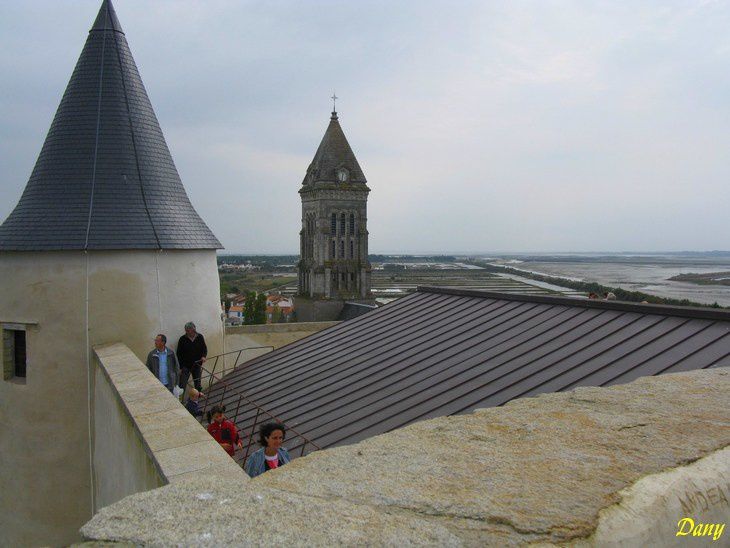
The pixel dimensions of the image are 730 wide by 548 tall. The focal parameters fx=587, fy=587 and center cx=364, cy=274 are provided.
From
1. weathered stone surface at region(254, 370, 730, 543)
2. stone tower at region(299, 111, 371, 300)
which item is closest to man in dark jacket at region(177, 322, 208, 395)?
weathered stone surface at region(254, 370, 730, 543)

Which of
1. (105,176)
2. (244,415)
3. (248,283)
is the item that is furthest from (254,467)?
(248,283)

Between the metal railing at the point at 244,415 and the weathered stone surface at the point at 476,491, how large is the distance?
3.54 metres

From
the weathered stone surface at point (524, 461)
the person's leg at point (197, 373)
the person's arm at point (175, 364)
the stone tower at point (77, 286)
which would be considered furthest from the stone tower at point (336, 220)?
the weathered stone surface at point (524, 461)

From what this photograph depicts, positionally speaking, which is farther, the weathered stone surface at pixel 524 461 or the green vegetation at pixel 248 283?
the green vegetation at pixel 248 283

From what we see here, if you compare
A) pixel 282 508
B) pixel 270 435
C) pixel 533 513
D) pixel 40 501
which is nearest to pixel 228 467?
pixel 270 435

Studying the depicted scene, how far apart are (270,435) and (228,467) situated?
866 mm

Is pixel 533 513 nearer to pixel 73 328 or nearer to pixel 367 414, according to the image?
pixel 367 414

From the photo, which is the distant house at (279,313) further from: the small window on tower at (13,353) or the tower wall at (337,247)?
the small window on tower at (13,353)

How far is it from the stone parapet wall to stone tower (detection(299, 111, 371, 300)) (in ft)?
164

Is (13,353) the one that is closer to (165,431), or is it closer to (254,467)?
(165,431)

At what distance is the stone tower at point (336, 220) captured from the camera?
57812 millimetres

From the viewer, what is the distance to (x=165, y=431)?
438 cm
